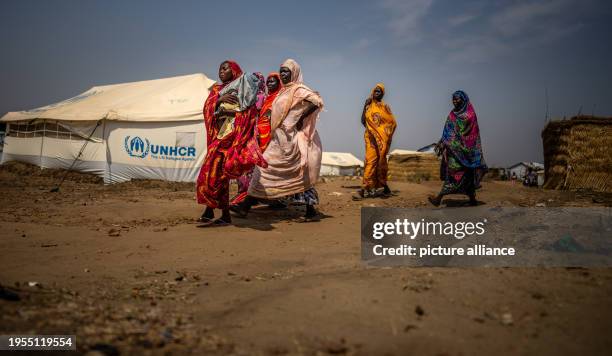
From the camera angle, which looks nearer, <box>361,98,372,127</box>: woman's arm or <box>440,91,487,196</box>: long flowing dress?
<box>440,91,487,196</box>: long flowing dress

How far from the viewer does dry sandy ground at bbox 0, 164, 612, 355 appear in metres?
1.44

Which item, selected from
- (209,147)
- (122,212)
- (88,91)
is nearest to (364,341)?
(209,147)

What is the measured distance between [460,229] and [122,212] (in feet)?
13.1

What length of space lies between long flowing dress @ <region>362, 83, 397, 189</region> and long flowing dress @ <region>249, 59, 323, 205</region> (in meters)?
2.22

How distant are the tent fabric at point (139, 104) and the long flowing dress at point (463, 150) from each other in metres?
7.00

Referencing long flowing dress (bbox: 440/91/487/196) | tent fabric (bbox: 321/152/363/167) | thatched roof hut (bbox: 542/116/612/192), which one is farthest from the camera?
tent fabric (bbox: 321/152/363/167)

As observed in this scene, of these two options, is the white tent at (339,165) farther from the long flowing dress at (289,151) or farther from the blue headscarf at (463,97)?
the long flowing dress at (289,151)

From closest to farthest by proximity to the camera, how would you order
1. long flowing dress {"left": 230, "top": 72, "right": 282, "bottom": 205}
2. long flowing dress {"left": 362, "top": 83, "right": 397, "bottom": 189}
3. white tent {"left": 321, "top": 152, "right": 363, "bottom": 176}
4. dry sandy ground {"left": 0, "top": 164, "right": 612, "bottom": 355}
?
dry sandy ground {"left": 0, "top": 164, "right": 612, "bottom": 355} < long flowing dress {"left": 230, "top": 72, "right": 282, "bottom": 205} < long flowing dress {"left": 362, "top": 83, "right": 397, "bottom": 189} < white tent {"left": 321, "top": 152, "right": 363, "bottom": 176}

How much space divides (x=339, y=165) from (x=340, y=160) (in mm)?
1865

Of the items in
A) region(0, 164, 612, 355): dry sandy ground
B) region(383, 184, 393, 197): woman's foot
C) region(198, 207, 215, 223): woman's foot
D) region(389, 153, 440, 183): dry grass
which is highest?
region(389, 153, 440, 183): dry grass

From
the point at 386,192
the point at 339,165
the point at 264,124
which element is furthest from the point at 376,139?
the point at 339,165

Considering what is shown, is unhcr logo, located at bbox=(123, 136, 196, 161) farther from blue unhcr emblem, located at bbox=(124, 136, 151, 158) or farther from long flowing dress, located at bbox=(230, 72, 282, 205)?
long flowing dress, located at bbox=(230, 72, 282, 205)

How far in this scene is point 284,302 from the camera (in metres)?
1.82
